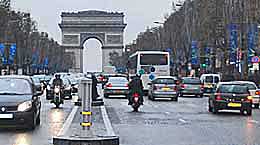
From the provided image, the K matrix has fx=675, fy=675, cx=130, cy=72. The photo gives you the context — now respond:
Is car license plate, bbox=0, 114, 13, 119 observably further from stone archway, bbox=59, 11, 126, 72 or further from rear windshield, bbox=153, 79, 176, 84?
stone archway, bbox=59, 11, 126, 72

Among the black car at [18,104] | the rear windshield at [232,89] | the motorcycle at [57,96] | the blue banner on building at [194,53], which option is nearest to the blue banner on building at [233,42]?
the blue banner on building at [194,53]

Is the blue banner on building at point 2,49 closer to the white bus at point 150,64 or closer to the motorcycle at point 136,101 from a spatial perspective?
the white bus at point 150,64

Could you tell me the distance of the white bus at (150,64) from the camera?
167ft

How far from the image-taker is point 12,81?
21578 millimetres

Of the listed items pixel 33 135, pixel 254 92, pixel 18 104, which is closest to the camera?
pixel 33 135

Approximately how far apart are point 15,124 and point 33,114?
0.65 m

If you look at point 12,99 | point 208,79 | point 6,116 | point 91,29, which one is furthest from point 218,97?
point 91,29

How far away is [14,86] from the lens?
2130cm

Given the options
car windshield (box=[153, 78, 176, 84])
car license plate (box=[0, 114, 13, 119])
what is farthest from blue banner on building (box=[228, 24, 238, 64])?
car license plate (box=[0, 114, 13, 119])

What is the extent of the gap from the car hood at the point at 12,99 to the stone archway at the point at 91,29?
138 meters

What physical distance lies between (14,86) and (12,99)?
1.61m

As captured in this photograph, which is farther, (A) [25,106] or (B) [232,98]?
(B) [232,98]

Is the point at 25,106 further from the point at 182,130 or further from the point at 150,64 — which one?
the point at 150,64

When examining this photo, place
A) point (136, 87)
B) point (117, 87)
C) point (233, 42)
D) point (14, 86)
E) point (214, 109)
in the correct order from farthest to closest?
point (233, 42) < point (117, 87) < point (136, 87) < point (214, 109) < point (14, 86)
